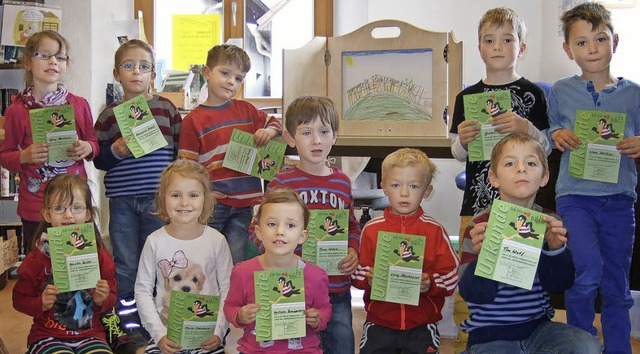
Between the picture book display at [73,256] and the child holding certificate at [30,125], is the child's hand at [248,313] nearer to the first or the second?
the picture book display at [73,256]

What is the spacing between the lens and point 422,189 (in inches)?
88.5

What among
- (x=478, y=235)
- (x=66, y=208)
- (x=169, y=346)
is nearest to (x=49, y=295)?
(x=66, y=208)

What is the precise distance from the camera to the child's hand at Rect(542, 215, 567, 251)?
1851mm

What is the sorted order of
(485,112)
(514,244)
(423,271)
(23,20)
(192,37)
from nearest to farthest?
(514,244), (423,271), (485,112), (23,20), (192,37)

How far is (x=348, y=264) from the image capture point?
225 centimetres

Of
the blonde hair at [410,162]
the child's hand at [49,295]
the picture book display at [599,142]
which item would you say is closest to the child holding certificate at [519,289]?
the blonde hair at [410,162]

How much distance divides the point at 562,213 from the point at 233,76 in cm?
121

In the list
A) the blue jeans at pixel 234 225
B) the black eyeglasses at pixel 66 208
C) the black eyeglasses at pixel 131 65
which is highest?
the black eyeglasses at pixel 131 65

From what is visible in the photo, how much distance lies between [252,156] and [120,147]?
47 centimetres

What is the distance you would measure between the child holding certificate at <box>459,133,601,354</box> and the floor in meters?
0.94

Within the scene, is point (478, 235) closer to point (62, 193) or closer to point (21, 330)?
point (62, 193)

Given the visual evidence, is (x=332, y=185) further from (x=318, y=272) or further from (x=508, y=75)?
(x=508, y=75)

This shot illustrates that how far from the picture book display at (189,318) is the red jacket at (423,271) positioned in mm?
452

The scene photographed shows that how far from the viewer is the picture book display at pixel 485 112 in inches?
89.9
